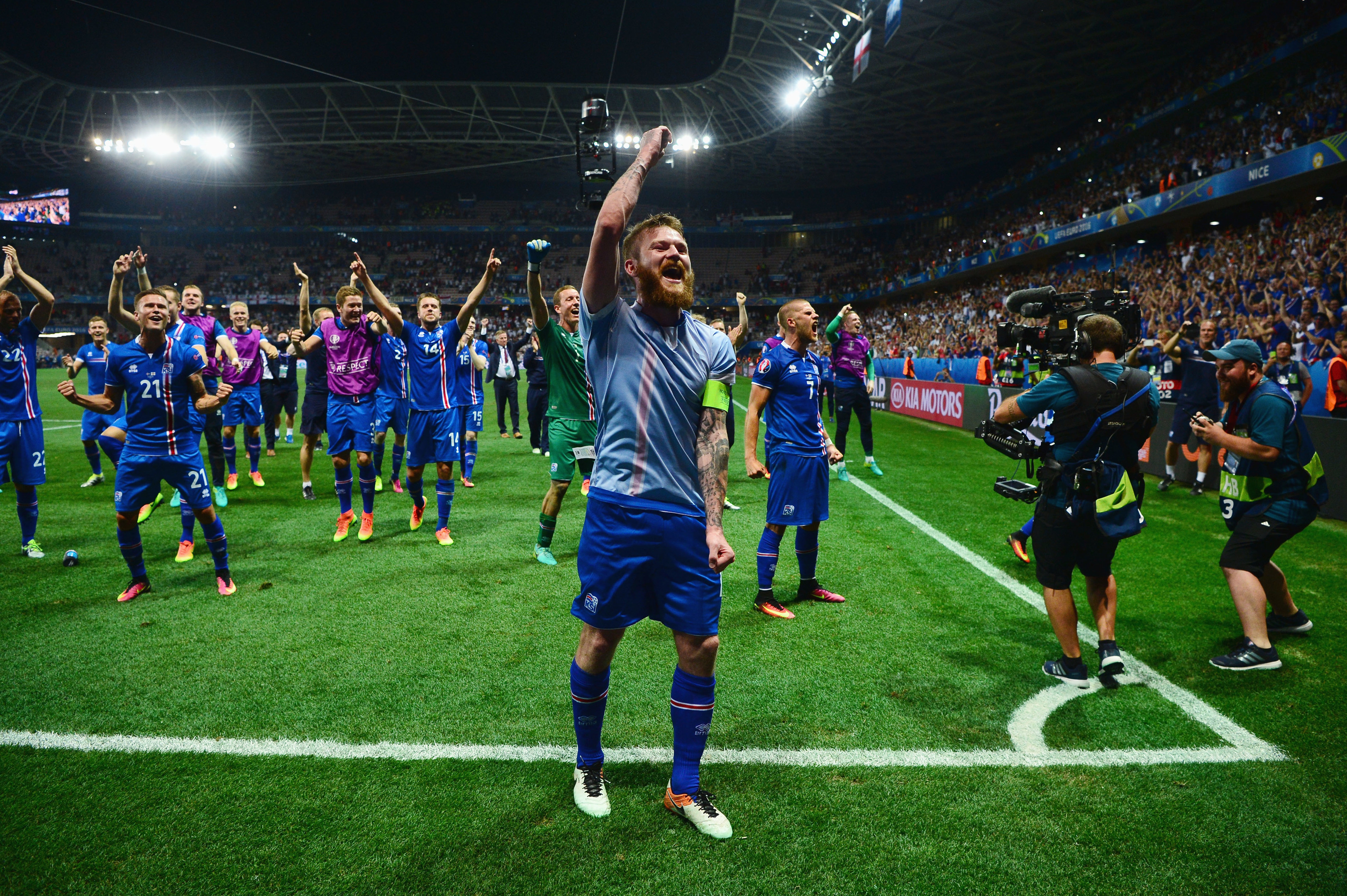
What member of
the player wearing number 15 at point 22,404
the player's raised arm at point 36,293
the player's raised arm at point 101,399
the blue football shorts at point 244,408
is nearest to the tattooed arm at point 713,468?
the player's raised arm at point 101,399

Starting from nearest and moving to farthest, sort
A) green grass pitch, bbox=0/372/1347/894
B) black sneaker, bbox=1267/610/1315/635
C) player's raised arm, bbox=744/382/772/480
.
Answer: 1. green grass pitch, bbox=0/372/1347/894
2. player's raised arm, bbox=744/382/772/480
3. black sneaker, bbox=1267/610/1315/635

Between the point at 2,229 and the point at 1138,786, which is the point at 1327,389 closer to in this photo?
the point at 1138,786

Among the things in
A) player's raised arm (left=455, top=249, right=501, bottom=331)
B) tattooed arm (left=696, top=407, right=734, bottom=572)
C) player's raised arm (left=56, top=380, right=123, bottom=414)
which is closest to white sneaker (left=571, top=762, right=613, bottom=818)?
tattooed arm (left=696, top=407, right=734, bottom=572)

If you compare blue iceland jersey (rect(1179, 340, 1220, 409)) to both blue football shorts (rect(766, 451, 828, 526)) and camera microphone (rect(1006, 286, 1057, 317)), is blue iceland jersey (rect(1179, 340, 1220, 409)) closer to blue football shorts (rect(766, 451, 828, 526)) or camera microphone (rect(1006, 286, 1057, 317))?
camera microphone (rect(1006, 286, 1057, 317))

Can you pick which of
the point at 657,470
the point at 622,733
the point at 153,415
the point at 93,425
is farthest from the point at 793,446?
the point at 93,425

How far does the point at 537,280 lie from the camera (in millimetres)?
4719

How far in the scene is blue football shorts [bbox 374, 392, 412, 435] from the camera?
835 centimetres

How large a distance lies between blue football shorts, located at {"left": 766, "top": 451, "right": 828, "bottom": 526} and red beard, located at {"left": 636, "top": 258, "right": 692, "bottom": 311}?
2.83m

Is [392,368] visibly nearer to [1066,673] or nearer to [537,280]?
[537,280]

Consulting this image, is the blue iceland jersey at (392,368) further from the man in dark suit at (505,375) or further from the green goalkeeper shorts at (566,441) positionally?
the man in dark suit at (505,375)

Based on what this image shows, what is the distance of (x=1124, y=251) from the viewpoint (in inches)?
1097

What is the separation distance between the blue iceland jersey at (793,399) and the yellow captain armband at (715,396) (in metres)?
2.58

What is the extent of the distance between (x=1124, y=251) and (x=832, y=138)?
1813cm

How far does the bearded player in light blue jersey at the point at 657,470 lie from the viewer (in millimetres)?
2643
